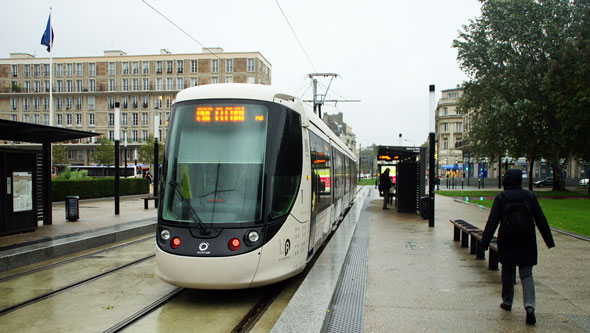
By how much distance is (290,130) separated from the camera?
6902 millimetres

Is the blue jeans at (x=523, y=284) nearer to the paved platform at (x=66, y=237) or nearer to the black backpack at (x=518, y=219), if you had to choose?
the black backpack at (x=518, y=219)

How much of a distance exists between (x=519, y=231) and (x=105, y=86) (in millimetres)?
81092

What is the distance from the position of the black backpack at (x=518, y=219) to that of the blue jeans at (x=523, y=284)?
0.39 meters

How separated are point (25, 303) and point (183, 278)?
233 cm

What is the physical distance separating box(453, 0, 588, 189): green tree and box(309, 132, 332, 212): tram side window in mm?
26014

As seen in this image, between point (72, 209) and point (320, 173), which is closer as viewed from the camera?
point (320, 173)

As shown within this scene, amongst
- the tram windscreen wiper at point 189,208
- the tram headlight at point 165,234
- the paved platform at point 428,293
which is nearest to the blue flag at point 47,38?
the paved platform at point 428,293

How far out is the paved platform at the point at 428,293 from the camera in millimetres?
5113

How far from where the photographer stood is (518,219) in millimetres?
5246

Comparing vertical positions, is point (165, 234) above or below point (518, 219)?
below

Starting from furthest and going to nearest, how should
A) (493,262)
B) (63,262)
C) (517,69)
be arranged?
(517,69)
(63,262)
(493,262)

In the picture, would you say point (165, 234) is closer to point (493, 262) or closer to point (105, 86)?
point (493, 262)

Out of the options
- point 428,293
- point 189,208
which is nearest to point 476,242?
point 428,293

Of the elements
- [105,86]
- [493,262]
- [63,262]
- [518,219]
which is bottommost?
[63,262]
